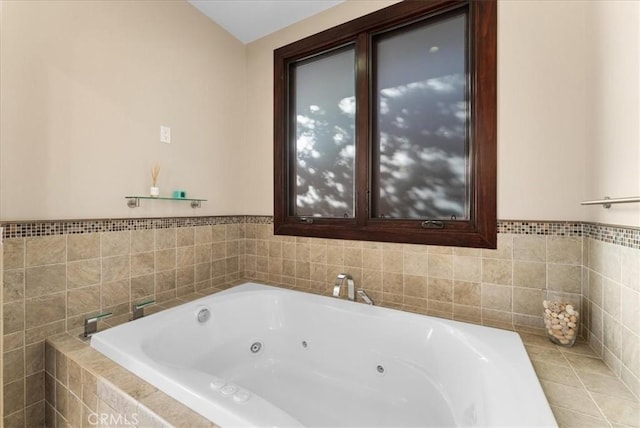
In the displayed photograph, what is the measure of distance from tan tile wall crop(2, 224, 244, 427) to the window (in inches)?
31.9

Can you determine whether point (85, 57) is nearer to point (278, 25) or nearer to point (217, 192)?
point (217, 192)

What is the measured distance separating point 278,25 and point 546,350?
2.68 meters

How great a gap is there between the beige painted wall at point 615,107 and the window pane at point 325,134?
4.16 feet

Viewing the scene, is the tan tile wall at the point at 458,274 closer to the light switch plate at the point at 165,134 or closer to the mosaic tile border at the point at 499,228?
the mosaic tile border at the point at 499,228

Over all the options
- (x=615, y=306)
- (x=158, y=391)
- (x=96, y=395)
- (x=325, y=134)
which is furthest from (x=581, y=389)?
(x=325, y=134)

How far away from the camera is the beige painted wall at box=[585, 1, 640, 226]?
0.97 m

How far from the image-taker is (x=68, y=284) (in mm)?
1400

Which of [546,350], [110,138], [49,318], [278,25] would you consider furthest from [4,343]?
[278,25]

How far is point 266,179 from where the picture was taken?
232 cm

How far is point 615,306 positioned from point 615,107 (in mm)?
784

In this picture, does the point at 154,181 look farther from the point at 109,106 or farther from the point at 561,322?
the point at 561,322

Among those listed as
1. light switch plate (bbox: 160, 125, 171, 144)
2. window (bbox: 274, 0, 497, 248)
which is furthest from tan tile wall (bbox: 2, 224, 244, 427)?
window (bbox: 274, 0, 497, 248)

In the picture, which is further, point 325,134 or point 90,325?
point 325,134

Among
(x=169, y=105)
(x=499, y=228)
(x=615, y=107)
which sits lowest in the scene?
(x=499, y=228)
